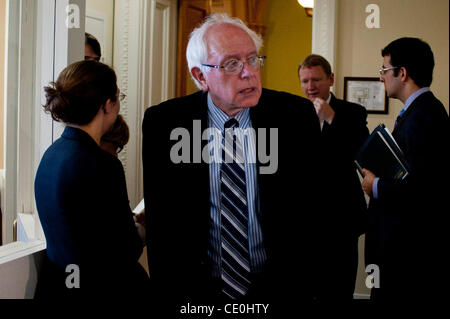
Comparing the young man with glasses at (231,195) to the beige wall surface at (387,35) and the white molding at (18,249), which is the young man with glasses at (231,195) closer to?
the white molding at (18,249)

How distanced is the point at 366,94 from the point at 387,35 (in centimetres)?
51

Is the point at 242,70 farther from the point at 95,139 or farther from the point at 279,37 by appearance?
the point at 279,37

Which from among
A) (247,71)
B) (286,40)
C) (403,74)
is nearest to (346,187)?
(403,74)

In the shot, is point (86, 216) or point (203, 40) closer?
point (86, 216)

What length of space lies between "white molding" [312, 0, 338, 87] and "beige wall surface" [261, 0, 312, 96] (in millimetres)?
2169

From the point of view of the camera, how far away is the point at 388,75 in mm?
2623

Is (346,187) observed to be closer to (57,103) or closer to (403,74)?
(403,74)

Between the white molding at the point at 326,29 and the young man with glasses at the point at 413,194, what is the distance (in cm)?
155

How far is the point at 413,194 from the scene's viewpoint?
7.85ft

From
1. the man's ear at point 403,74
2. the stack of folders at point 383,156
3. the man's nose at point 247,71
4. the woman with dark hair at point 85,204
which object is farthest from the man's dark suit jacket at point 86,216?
the man's ear at point 403,74

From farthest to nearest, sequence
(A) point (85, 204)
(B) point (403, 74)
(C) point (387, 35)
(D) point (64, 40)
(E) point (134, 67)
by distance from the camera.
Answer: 1. (E) point (134, 67)
2. (C) point (387, 35)
3. (B) point (403, 74)
4. (D) point (64, 40)
5. (A) point (85, 204)
